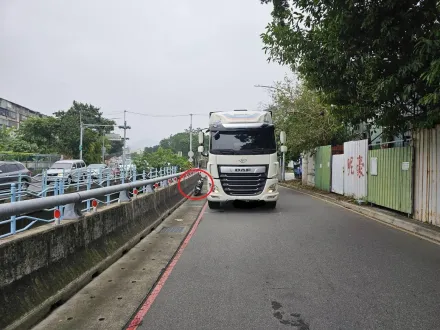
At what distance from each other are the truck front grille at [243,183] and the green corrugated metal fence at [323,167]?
880cm

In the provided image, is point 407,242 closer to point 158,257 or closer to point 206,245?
point 206,245

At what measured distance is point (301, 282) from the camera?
213 inches

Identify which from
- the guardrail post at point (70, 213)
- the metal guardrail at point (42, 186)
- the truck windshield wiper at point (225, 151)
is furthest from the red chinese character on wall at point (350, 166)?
the guardrail post at point (70, 213)

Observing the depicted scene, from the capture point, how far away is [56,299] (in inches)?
177

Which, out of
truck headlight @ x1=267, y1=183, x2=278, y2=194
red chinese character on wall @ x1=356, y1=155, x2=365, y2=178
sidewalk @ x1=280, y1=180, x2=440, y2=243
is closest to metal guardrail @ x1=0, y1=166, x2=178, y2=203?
truck headlight @ x1=267, y1=183, x2=278, y2=194

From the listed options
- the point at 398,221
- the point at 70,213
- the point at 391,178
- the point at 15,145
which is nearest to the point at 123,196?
the point at 70,213

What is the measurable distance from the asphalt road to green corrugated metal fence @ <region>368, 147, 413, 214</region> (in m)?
2.05

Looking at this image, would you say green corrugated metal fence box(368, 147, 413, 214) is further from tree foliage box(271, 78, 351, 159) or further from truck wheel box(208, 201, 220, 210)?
tree foliage box(271, 78, 351, 159)

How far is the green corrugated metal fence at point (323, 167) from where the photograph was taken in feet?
69.1

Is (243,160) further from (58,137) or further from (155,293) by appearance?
(58,137)

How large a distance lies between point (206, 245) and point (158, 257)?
1.25 metres

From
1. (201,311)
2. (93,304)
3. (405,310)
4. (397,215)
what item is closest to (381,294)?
(405,310)

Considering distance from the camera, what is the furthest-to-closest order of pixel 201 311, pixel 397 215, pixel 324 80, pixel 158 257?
pixel 397 215 → pixel 324 80 → pixel 158 257 → pixel 201 311

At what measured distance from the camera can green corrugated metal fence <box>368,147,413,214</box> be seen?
10.9 metres
